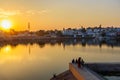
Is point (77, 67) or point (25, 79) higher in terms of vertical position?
point (77, 67)

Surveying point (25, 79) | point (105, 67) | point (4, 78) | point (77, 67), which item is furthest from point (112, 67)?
point (4, 78)

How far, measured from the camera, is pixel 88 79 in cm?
2191

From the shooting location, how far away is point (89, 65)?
112 feet

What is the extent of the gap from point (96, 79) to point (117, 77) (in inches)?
420

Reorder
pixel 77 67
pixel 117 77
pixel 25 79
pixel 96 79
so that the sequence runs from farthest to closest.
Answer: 1. pixel 25 79
2. pixel 117 77
3. pixel 77 67
4. pixel 96 79

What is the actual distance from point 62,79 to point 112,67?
24.6ft

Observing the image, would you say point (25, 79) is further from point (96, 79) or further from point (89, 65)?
point (96, 79)

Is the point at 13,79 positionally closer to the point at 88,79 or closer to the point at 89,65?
the point at 89,65

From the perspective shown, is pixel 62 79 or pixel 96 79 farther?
pixel 62 79

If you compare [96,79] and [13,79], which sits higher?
[96,79]

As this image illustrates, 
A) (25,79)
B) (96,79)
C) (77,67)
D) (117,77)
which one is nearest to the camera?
(96,79)

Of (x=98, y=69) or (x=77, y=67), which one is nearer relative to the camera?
(x=77, y=67)

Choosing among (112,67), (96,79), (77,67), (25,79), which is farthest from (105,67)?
(96,79)

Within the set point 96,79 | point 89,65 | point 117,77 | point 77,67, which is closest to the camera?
point 96,79
